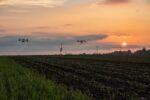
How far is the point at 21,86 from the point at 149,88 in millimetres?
7320

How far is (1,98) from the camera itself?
17.6 meters

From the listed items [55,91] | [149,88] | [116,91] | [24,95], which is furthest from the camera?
[149,88]

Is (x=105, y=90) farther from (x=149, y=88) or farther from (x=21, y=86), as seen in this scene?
(x=21, y=86)

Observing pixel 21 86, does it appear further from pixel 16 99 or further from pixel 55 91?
pixel 16 99

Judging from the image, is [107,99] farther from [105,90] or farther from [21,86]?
[21,86]

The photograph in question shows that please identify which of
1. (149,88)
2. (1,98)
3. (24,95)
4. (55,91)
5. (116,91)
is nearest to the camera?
(1,98)

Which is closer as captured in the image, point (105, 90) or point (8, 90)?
point (8, 90)

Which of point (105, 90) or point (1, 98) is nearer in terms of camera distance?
point (1, 98)

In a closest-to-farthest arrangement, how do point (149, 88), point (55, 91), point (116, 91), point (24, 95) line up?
1. point (24, 95)
2. point (55, 91)
3. point (116, 91)
4. point (149, 88)

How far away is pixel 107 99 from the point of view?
19.5 metres

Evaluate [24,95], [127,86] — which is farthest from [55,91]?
[127,86]

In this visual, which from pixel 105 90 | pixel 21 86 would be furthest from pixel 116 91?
pixel 21 86

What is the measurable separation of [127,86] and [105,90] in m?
3.01

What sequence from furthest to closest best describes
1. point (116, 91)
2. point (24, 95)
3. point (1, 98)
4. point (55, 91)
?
point (116, 91), point (55, 91), point (24, 95), point (1, 98)
